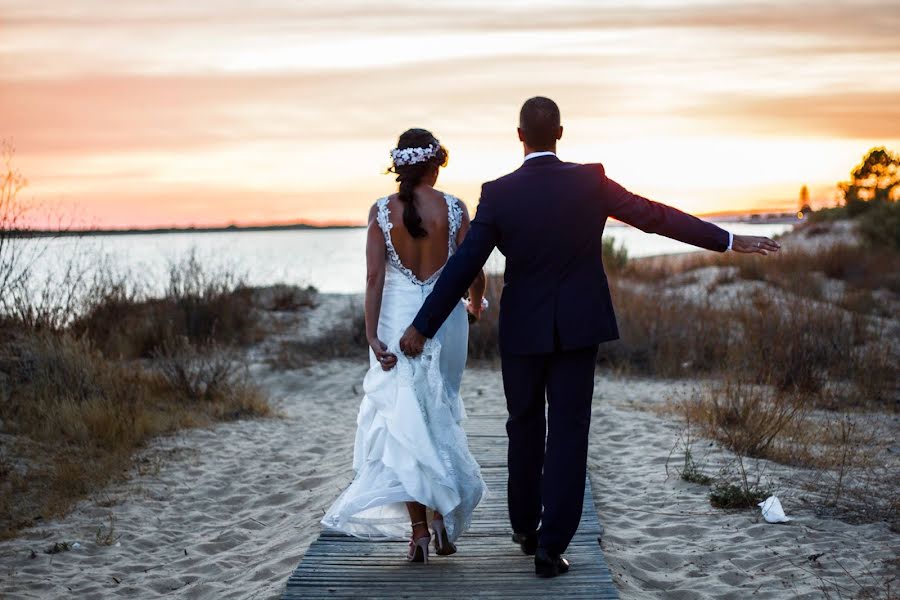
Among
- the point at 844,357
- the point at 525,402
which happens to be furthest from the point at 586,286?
the point at 844,357

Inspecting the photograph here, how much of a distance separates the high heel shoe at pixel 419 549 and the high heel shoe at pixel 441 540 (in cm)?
5

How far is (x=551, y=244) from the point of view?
166 inches

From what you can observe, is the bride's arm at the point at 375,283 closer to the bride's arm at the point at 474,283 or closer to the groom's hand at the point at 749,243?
the bride's arm at the point at 474,283

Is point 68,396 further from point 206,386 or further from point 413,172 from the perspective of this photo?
point 413,172

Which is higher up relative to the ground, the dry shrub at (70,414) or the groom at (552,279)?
the groom at (552,279)

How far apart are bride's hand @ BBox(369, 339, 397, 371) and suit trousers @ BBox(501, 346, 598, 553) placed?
589mm

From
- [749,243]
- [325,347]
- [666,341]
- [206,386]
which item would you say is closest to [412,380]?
[749,243]

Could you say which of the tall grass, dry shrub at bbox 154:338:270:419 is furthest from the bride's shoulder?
dry shrub at bbox 154:338:270:419

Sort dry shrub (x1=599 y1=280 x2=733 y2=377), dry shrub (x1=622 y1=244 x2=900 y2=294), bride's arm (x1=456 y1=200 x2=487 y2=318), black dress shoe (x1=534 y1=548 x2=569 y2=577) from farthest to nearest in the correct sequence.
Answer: dry shrub (x1=622 y1=244 x2=900 y2=294) → dry shrub (x1=599 y1=280 x2=733 y2=377) → bride's arm (x1=456 y1=200 x2=487 y2=318) → black dress shoe (x1=534 y1=548 x2=569 y2=577)

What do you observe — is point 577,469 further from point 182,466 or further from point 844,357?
point 844,357

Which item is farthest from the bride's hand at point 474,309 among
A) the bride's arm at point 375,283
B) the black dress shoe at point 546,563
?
the black dress shoe at point 546,563

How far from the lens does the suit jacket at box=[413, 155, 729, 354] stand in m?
4.20

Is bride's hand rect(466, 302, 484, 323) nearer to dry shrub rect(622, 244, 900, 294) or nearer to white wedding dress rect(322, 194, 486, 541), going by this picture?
white wedding dress rect(322, 194, 486, 541)

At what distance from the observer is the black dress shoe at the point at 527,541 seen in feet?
15.6
